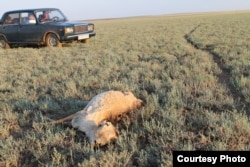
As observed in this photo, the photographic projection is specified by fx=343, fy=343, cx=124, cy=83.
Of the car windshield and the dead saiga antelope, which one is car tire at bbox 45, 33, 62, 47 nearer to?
the car windshield

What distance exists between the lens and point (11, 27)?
1541 centimetres

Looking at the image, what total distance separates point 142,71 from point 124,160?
4.60 m

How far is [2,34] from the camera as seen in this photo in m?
15.8

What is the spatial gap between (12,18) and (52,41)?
2.44 m

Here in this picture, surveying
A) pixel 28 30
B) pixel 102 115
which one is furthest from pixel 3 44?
pixel 102 115

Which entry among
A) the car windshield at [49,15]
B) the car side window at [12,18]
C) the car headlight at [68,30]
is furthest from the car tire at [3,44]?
the car headlight at [68,30]

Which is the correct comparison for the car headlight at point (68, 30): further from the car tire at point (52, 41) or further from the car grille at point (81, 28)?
the car tire at point (52, 41)

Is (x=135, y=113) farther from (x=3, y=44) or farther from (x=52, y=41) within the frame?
(x=3, y=44)

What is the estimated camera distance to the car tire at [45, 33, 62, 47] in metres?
14.5

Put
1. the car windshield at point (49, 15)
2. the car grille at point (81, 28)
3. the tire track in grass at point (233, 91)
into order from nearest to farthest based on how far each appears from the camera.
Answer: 1. the tire track in grass at point (233, 91)
2. the car grille at point (81, 28)
3. the car windshield at point (49, 15)

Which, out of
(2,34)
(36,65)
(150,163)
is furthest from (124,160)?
(2,34)

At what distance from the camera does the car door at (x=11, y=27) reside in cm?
1531

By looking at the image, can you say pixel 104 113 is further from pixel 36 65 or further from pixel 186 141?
pixel 36 65

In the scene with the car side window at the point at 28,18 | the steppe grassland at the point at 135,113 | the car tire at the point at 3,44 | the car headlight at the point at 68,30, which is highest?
the car side window at the point at 28,18
